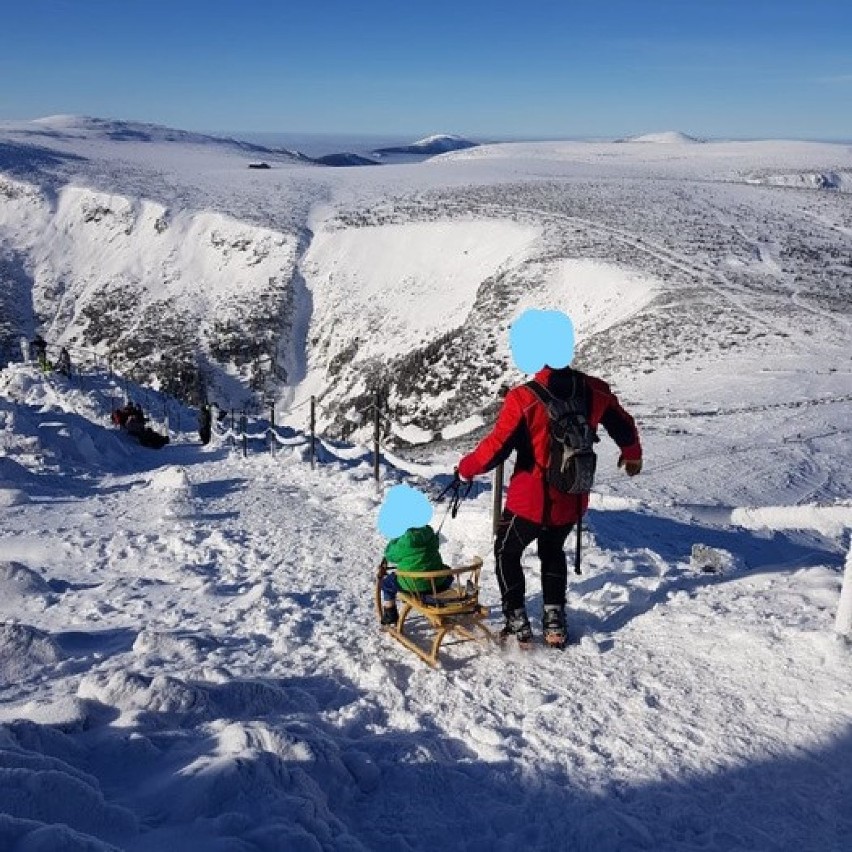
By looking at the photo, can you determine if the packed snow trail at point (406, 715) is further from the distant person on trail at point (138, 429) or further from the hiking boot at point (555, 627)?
the distant person on trail at point (138, 429)

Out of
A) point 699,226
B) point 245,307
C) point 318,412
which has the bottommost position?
point 318,412

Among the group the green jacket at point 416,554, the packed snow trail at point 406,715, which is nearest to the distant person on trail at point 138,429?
the packed snow trail at point 406,715

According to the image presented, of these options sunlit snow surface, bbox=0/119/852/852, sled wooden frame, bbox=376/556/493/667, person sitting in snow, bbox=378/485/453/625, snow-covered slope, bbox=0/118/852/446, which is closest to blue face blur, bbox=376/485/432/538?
person sitting in snow, bbox=378/485/453/625

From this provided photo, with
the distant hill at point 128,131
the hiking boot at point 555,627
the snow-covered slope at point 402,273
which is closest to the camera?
the hiking boot at point 555,627

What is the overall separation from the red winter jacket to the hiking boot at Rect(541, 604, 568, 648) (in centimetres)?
72

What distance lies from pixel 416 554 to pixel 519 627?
95cm

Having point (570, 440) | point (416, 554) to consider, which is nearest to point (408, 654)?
point (416, 554)

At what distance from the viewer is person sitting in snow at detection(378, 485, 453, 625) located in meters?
5.69

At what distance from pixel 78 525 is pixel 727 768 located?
870cm

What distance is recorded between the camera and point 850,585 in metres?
5.14

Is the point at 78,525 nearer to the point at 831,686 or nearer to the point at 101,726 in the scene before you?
the point at 101,726

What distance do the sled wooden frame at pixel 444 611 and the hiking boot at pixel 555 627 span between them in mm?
434

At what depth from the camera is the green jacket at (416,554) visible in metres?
5.75

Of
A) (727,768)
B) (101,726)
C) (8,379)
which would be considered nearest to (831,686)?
(727,768)
